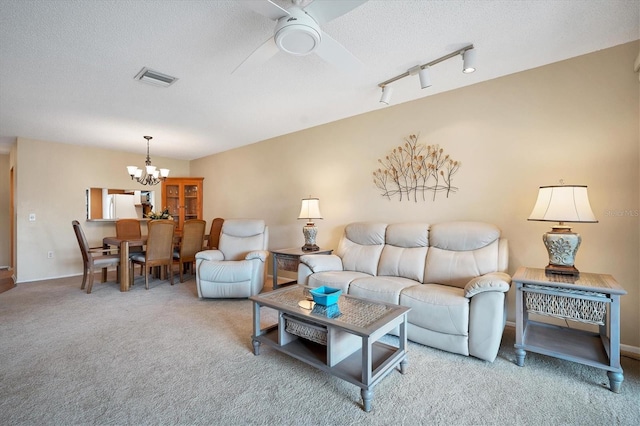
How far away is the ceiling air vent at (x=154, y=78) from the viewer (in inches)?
104

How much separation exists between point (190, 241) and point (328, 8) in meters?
4.01

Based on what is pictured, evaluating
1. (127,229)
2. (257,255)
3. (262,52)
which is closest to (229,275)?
(257,255)

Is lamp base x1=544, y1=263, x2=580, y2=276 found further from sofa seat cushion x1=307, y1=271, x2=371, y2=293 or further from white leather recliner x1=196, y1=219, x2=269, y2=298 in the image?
white leather recliner x1=196, y1=219, x2=269, y2=298

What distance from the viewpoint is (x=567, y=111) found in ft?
8.32

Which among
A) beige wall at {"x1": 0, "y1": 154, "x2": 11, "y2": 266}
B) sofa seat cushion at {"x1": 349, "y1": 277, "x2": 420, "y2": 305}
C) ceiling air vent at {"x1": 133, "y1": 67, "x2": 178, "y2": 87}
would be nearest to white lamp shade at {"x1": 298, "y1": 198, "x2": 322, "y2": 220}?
sofa seat cushion at {"x1": 349, "y1": 277, "x2": 420, "y2": 305}

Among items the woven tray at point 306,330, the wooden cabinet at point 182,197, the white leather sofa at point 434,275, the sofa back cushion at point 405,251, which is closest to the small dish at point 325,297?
the woven tray at point 306,330

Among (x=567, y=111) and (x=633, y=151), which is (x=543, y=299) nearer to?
(x=633, y=151)

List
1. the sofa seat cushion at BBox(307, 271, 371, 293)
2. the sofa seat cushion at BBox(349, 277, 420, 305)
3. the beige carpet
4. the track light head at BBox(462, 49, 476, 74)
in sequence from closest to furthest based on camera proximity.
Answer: the beige carpet
the track light head at BBox(462, 49, 476, 74)
the sofa seat cushion at BBox(349, 277, 420, 305)
the sofa seat cushion at BBox(307, 271, 371, 293)

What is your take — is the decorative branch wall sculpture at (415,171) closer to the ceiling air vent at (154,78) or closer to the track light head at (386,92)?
the track light head at (386,92)

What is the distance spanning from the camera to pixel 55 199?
5.12 metres

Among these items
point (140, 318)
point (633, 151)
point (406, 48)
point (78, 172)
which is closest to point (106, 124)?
point (78, 172)

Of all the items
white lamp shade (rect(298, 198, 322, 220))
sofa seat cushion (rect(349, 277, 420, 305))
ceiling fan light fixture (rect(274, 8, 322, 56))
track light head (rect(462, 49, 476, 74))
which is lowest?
sofa seat cushion (rect(349, 277, 420, 305))

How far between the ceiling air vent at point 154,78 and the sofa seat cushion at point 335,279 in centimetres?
234

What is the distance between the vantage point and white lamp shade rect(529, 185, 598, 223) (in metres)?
2.08
